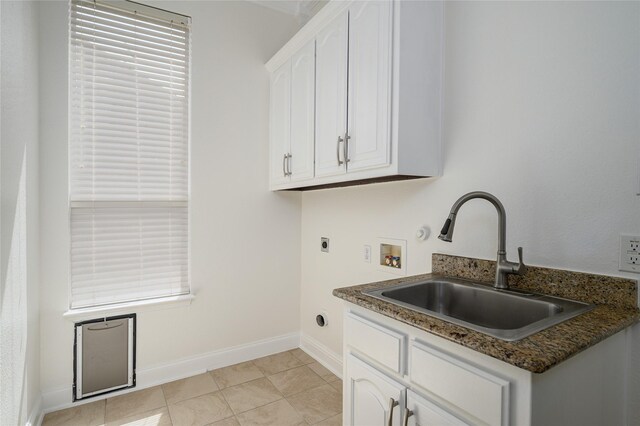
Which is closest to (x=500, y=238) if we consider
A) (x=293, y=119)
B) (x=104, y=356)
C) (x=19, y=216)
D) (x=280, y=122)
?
(x=293, y=119)

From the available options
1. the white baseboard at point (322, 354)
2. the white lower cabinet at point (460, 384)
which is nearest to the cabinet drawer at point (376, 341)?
the white lower cabinet at point (460, 384)

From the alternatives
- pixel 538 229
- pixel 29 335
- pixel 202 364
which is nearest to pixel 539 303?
pixel 538 229

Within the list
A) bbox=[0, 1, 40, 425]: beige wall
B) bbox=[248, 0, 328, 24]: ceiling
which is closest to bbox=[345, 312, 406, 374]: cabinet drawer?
bbox=[0, 1, 40, 425]: beige wall

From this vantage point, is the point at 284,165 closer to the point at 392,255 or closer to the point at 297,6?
the point at 392,255

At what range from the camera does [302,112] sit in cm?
220

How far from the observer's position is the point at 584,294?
1.20 m

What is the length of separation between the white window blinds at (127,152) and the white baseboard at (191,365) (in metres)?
0.51

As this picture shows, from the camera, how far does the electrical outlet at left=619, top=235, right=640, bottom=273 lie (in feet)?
3.57

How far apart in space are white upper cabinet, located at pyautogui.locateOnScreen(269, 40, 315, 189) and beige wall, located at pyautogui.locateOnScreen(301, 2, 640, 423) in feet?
2.11

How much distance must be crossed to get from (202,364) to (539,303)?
2.20 meters

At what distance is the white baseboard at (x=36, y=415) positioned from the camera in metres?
1.73

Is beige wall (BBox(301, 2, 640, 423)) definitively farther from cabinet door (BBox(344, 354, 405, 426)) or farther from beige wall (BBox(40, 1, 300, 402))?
beige wall (BBox(40, 1, 300, 402))

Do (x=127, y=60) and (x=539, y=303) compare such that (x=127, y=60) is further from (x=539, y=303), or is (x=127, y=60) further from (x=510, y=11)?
(x=539, y=303)

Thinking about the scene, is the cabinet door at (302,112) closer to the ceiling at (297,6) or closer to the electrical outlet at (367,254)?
the electrical outlet at (367,254)
